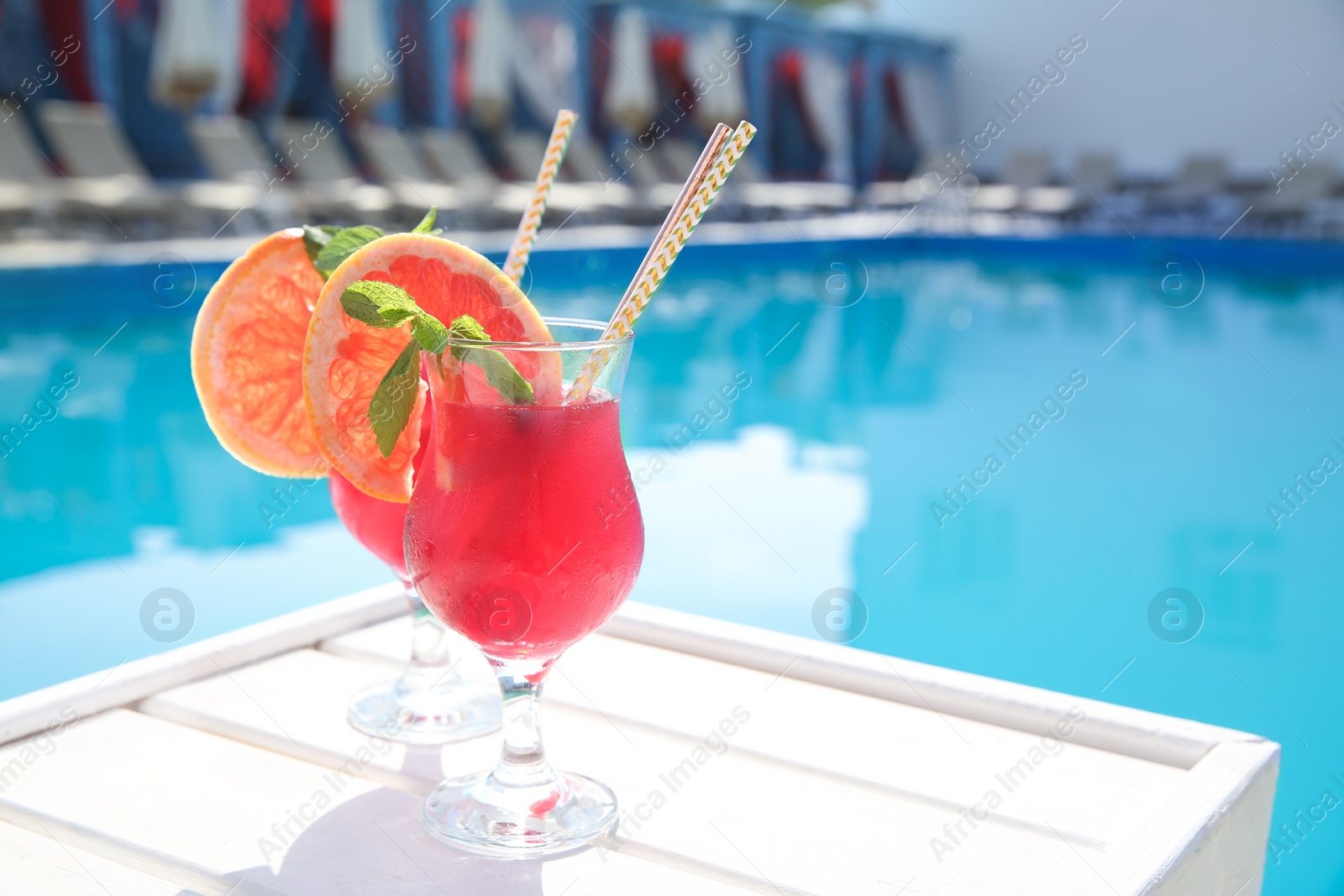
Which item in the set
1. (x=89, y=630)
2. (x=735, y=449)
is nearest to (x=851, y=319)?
(x=735, y=449)

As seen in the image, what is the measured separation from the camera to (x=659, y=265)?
738 mm

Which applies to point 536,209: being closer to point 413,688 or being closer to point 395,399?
point 395,399

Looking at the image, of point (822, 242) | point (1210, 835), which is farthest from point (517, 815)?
point (822, 242)

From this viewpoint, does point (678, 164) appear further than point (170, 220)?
Yes

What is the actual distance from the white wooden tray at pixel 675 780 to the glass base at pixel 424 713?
15 millimetres

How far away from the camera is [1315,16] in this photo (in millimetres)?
14531

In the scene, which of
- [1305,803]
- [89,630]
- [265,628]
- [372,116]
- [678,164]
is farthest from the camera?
[678,164]

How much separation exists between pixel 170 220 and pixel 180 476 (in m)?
5.15

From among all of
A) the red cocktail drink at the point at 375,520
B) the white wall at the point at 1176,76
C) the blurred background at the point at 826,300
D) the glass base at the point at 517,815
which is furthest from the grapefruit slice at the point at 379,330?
the white wall at the point at 1176,76

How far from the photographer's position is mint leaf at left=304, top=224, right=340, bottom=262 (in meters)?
0.90

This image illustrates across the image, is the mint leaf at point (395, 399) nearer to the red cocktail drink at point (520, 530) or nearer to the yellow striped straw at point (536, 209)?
the red cocktail drink at point (520, 530)

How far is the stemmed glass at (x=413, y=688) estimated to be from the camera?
2.80 ft

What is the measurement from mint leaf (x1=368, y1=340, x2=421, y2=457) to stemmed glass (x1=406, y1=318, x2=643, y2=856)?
0.06 feet

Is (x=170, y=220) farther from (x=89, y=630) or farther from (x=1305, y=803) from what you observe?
(x=1305, y=803)
